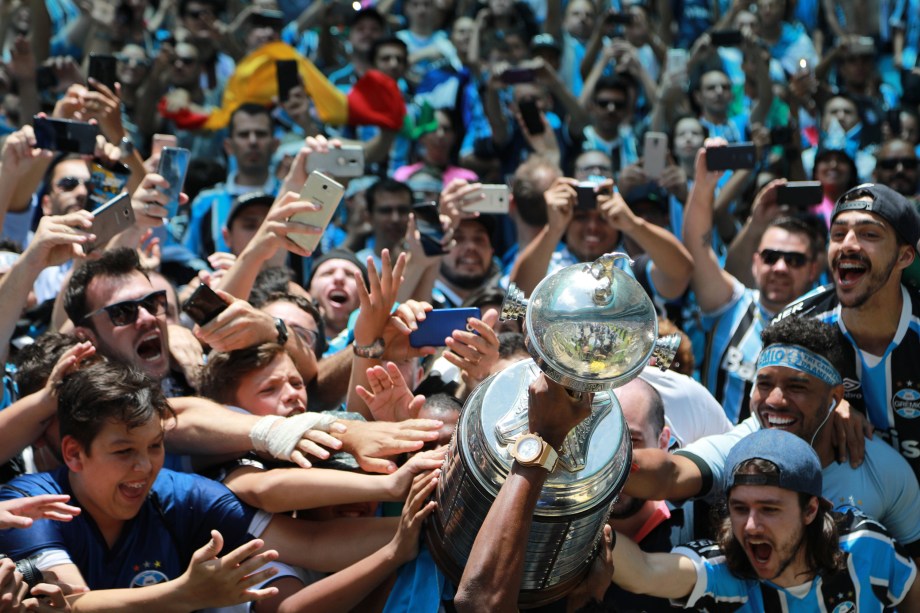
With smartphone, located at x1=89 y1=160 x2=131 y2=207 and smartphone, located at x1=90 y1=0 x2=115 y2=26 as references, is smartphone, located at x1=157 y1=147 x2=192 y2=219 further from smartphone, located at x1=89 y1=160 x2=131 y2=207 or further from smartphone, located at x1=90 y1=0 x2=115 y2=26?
smartphone, located at x1=90 y1=0 x2=115 y2=26

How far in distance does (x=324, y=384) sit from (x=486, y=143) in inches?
167

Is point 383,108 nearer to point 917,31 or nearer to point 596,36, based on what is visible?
point 596,36

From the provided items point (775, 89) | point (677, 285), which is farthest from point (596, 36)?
point (677, 285)

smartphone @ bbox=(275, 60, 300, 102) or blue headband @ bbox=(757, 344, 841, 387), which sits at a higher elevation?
smartphone @ bbox=(275, 60, 300, 102)

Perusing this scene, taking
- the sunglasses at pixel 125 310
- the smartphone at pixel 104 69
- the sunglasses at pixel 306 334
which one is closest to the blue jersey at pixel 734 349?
the sunglasses at pixel 306 334

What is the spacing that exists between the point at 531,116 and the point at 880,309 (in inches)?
135

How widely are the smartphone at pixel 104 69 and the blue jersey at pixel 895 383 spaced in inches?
144

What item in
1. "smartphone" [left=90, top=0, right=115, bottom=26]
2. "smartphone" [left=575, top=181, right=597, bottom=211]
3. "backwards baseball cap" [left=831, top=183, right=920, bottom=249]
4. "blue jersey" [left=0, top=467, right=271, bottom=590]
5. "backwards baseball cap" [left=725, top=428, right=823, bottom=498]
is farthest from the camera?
"smartphone" [left=90, top=0, right=115, bottom=26]

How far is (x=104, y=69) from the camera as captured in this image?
6141 millimetres


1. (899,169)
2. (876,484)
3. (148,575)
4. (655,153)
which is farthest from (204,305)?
(899,169)

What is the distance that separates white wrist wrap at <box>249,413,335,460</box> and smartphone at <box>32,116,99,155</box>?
1.87m

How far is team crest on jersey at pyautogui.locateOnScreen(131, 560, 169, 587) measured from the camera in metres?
3.73

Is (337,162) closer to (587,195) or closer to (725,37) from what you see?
(587,195)

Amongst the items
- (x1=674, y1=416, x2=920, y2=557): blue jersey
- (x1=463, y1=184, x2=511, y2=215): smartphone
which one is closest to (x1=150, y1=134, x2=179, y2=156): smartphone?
(x1=463, y1=184, x2=511, y2=215): smartphone
